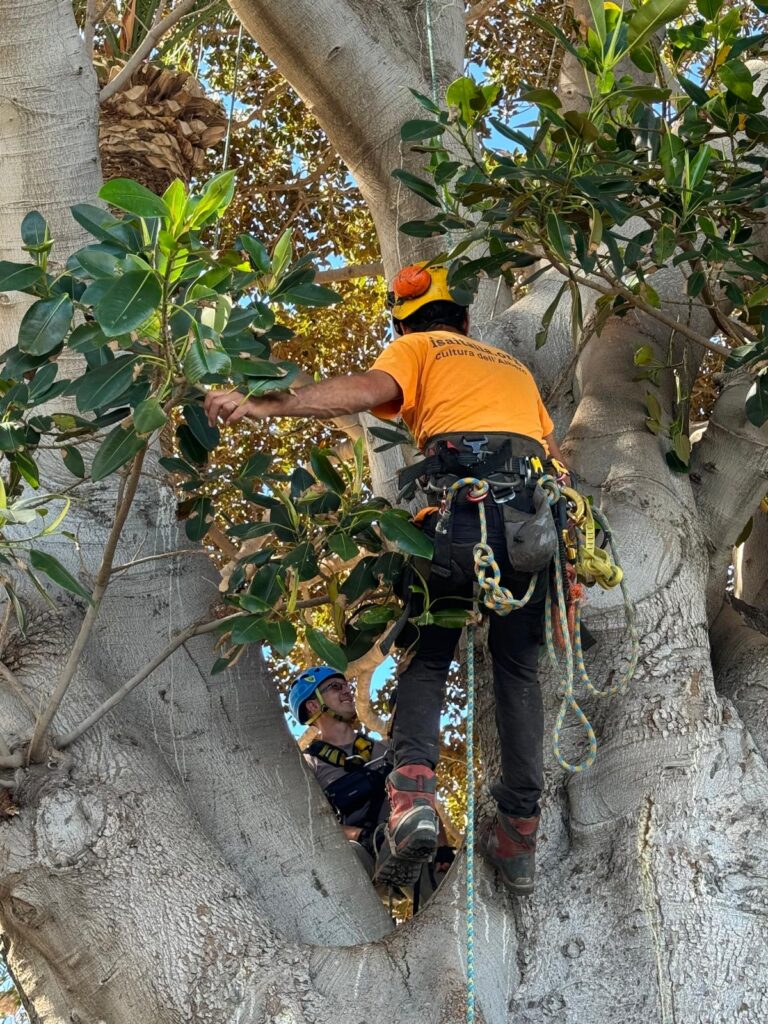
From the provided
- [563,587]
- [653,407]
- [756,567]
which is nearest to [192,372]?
[563,587]

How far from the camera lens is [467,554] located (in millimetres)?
3342

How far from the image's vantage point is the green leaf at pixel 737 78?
3396mm

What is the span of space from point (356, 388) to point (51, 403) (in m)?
1.07

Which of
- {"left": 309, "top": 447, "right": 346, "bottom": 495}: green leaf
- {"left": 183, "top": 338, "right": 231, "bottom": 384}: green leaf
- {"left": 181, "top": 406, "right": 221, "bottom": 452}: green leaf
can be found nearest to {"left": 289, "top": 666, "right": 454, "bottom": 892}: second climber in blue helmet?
{"left": 309, "top": 447, "right": 346, "bottom": 495}: green leaf

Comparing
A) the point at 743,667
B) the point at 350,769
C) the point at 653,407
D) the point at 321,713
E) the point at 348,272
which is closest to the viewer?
the point at 743,667

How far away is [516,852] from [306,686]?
6.27ft

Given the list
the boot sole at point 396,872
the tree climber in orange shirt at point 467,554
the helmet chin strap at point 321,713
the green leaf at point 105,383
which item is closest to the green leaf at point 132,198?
the green leaf at point 105,383

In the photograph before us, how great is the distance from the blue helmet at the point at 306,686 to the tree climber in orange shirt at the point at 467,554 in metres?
1.60

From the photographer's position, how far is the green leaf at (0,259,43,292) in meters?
2.68

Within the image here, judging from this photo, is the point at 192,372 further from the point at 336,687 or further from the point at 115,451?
the point at 336,687

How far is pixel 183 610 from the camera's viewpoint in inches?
147

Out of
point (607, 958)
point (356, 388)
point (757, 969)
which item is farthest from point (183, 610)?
point (757, 969)

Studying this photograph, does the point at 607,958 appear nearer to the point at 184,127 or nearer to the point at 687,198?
the point at 687,198

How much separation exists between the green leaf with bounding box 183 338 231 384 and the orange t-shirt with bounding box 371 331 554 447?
A: 103 centimetres
